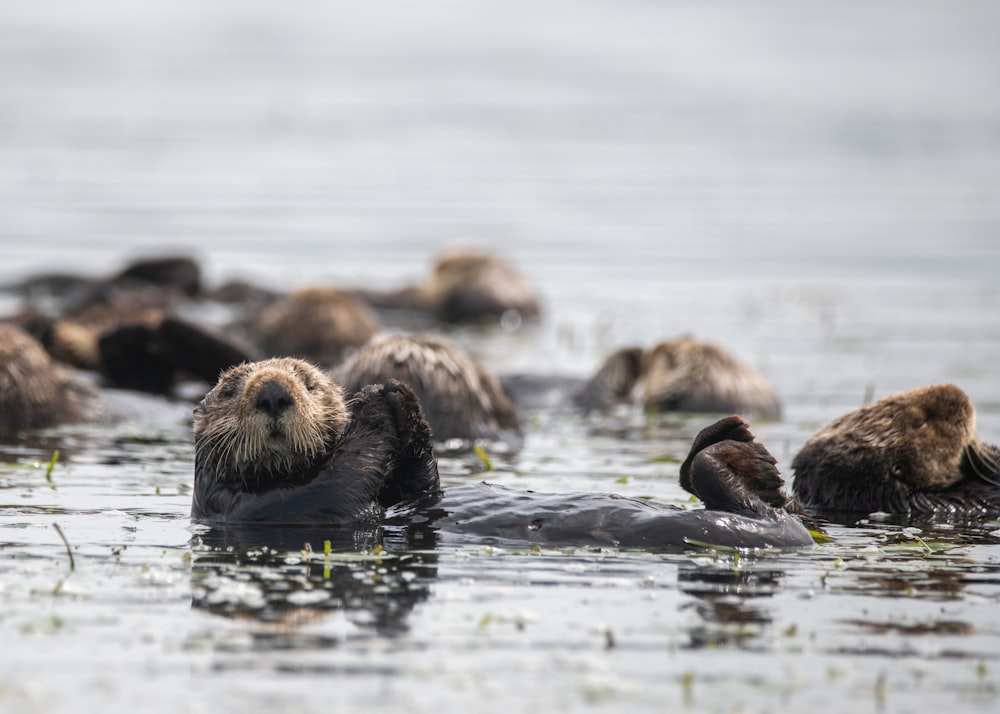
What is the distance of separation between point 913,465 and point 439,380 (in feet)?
9.13

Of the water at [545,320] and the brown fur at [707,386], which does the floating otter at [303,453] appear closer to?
the water at [545,320]

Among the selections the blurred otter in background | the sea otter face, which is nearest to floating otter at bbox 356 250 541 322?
the blurred otter in background

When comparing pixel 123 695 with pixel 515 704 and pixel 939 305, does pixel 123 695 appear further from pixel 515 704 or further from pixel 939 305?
pixel 939 305

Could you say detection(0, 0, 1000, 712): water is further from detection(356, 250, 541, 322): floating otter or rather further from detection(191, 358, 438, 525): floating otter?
detection(356, 250, 541, 322): floating otter

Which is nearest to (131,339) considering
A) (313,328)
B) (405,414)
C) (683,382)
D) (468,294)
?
(313,328)

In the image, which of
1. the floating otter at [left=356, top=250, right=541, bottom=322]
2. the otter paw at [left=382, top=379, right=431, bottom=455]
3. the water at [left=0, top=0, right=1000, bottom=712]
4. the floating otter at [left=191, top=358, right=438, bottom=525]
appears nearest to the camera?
the water at [left=0, top=0, right=1000, bottom=712]

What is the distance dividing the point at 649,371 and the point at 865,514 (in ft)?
12.5

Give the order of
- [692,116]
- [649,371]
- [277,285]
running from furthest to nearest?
[692,116], [277,285], [649,371]

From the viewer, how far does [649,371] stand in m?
10.2

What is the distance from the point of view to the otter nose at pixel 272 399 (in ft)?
18.6

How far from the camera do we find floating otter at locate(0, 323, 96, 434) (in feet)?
28.6

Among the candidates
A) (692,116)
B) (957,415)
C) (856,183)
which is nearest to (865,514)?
(957,415)

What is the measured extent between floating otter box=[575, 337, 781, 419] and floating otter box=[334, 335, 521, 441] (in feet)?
4.91

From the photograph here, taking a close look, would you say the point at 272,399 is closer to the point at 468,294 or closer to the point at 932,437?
the point at 932,437
